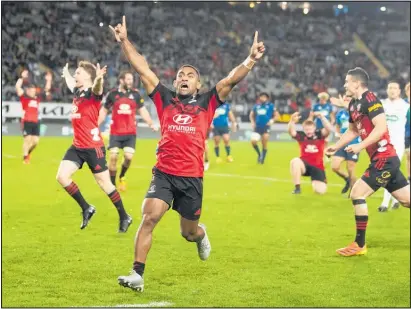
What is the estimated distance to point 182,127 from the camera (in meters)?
7.88

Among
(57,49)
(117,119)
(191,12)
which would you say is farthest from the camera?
(191,12)

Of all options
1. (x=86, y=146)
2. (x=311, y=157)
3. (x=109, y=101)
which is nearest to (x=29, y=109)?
(x=109, y=101)

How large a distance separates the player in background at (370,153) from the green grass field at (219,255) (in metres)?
0.44

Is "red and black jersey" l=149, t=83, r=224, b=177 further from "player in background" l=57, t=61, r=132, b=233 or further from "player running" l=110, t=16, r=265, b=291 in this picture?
"player in background" l=57, t=61, r=132, b=233

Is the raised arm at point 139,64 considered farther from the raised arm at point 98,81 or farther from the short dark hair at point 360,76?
the short dark hair at point 360,76

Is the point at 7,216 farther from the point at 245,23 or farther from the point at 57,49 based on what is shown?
the point at 245,23

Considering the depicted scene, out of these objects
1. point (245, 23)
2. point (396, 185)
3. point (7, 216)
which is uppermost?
point (245, 23)

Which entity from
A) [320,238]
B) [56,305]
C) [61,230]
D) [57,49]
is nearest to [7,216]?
[61,230]

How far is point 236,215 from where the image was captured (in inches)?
546

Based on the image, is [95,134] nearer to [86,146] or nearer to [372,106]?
[86,146]

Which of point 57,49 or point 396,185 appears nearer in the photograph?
point 396,185

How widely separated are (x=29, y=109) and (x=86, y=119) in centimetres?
1184

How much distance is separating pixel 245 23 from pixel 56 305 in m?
47.9

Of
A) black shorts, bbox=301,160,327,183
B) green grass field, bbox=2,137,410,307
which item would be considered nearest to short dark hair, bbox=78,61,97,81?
green grass field, bbox=2,137,410,307
